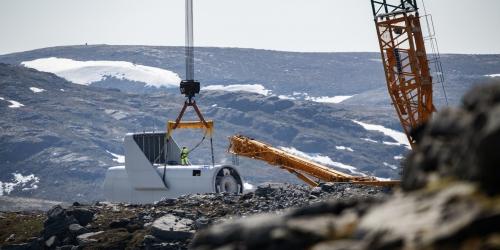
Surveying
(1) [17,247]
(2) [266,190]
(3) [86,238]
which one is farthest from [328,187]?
(1) [17,247]

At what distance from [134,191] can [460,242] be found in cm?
6158

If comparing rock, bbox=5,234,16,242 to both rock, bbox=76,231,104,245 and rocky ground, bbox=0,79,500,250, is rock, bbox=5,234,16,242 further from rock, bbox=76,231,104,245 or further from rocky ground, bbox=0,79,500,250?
rocky ground, bbox=0,79,500,250

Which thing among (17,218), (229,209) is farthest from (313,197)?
(17,218)

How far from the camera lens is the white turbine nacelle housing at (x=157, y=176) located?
6619 centimetres

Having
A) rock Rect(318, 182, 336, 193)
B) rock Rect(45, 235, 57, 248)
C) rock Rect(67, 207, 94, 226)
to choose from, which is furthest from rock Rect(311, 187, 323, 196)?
rock Rect(45, 235, 57, 248)

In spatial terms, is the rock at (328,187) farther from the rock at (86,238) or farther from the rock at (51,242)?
the rock at (51,242)

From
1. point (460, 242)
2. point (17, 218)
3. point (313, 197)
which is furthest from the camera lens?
point (17, 218)

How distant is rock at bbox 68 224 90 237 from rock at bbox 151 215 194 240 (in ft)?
19.6

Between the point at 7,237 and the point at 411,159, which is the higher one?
the point at 411,159

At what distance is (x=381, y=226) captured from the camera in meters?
12.0

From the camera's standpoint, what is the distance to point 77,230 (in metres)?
59.0

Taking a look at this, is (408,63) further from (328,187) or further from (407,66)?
(328,187)

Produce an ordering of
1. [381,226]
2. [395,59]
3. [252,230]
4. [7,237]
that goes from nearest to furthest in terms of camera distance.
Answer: [381,226] → [252,230] → [7,237] → [395,59]

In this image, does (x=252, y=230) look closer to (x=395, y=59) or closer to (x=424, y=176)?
(x=424, y=176)
